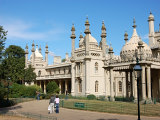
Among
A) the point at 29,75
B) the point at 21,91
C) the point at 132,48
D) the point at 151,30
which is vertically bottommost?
the point at 21,91

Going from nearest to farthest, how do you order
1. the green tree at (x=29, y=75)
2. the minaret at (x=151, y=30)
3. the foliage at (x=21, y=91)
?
1. the foliage at (x=21, y=91)
2. the minaret at (x=151, y=30)
3. the green tree at (x=29, y=75)

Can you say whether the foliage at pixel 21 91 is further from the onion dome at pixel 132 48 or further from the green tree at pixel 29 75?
the onion dome at pixel 132 48

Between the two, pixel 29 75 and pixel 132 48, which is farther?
pixel 29 75

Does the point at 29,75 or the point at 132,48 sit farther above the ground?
the point at 132,48

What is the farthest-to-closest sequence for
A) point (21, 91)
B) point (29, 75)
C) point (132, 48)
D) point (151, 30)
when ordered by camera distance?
point (29, 75), point (151, 30), point (21, 91), point (132, 48)

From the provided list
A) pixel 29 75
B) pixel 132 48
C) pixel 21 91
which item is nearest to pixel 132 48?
pixel 132 48

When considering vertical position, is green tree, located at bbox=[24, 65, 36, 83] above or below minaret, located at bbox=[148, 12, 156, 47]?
below

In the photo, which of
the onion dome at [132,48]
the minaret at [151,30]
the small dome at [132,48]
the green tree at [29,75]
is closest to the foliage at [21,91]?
the green tree at [29,75]

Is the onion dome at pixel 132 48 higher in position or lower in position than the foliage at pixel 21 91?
higher

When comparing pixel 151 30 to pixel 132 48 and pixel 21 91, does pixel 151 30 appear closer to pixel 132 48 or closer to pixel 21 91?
pixel 132 48

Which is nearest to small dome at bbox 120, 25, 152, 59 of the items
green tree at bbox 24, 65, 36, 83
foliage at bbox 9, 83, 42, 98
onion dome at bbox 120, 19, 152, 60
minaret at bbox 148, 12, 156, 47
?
onion dome at bbox 120, 19, 152, 60

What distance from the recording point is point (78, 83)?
4328 cm

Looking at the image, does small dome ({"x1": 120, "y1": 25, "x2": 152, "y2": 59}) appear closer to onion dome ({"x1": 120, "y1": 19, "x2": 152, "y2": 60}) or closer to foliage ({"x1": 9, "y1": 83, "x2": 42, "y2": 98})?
onion dome ({"x1": 120, "y1": 19, "x2": 152, "y2": 60})

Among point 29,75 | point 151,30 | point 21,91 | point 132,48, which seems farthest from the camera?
point 29,75
